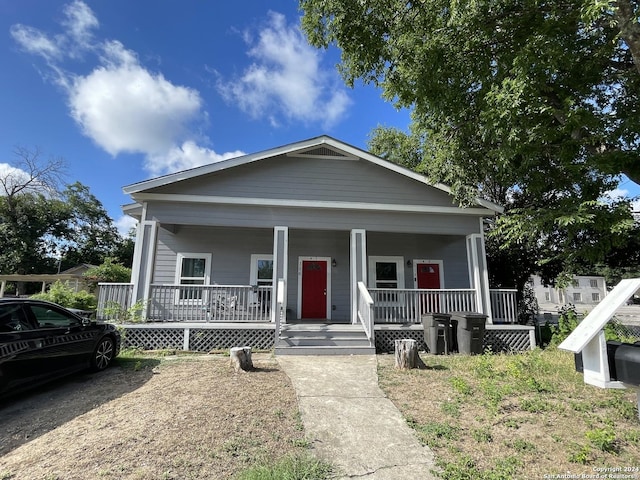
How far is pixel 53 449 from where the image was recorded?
3338mm

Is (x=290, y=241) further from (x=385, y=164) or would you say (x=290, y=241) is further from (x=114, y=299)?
(x=114, y=299)

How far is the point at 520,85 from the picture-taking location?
6.89m

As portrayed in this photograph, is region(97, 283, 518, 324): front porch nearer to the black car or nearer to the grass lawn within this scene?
the black car

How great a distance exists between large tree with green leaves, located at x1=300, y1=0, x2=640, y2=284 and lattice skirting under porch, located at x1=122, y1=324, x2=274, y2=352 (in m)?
6.77

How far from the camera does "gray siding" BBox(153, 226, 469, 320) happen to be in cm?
1104

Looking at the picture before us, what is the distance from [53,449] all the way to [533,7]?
11.3 metres

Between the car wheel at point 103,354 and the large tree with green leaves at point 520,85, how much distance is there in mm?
9126

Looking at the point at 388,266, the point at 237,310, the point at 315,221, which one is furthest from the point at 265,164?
the point at 388,266

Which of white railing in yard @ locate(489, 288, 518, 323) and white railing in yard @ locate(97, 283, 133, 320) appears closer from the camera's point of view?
white railing in yard @ locate(97, 283, 133, 320)

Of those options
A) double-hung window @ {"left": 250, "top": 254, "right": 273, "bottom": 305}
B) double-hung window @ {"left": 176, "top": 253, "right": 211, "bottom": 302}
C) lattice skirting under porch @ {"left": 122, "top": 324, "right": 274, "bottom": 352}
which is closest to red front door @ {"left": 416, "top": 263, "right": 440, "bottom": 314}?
double-hung window @ {"left": 250, "top": 254, "right": 273, "bottom": 305}

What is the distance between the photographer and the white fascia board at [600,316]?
1665 mm

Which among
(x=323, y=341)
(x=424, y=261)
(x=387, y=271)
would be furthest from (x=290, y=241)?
(x=424, y=261)

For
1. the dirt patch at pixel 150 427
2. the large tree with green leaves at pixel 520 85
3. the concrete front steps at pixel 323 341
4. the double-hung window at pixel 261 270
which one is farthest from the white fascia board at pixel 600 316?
the double-hung window at pixel 261 270

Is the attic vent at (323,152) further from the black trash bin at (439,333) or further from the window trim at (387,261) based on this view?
the black trash bin at (439,333)
